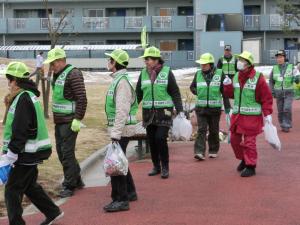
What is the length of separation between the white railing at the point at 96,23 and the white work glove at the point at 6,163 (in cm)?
4596

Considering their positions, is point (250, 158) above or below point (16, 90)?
below

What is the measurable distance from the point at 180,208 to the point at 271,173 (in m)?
2.58

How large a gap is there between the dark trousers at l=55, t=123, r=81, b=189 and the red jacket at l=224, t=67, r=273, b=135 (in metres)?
2.56

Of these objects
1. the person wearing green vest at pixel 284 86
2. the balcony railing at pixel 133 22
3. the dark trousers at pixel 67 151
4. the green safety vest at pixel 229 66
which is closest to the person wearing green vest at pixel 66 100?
the dark trousers at pixel 67 151

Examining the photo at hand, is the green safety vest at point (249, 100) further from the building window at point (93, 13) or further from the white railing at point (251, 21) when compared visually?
the building window at point (93, 13)

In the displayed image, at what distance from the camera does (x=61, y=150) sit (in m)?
8.51

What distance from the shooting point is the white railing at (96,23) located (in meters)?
51.8

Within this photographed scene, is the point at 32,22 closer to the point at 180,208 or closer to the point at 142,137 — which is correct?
the point at 142,137

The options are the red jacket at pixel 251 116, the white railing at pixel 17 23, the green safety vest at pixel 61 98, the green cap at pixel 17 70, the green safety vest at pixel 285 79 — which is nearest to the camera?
the green cap at pixel 17 70

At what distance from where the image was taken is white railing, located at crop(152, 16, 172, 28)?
51.0 m

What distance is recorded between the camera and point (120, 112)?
7.39 metres

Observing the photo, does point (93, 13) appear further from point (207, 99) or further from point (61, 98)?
point (61, 98)

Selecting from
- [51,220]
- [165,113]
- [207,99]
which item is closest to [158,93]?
[165,113]

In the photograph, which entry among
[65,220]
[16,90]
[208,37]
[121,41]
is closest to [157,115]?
[65,220]
